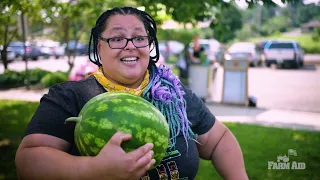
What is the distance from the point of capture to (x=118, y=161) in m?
1.33

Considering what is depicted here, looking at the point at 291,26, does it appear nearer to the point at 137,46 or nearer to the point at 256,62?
the point at 256,62

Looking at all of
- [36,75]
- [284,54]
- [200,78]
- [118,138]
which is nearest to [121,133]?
[118,138]

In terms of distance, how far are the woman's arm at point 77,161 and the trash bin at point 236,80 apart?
8.44 m

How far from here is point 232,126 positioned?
7.18 meters

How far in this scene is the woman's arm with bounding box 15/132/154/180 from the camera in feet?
4.40

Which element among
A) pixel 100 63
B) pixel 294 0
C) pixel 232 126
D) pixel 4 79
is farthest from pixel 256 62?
pixel 100 63

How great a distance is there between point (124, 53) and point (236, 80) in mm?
8160

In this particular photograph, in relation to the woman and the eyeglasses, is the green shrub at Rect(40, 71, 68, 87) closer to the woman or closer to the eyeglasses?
the woman

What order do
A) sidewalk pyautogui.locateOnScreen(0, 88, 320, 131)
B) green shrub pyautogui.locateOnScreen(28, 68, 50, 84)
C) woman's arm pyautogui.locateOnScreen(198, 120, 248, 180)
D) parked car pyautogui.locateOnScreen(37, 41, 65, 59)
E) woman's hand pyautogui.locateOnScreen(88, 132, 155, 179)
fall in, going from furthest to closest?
parked car pyautogui.locateOnScreen(37, 41, 65, 59), green shrub pyautogui.locateOnScreen(28, 68, 50, 84), sidewalk pyautogui.locateOnScreen(0, 88, 320, 131), woman's arm pyautogui.locateOnScreen(198, 120, 248, 180), woman's hand pyautogui.locateOnScreen(88, 132, 155, 179)

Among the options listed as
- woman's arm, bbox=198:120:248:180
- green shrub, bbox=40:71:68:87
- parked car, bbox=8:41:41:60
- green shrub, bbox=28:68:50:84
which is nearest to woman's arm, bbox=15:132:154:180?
woman's arm, bbox=198:120:248:180

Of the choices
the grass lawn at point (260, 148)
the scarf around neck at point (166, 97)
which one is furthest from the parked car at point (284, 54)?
the scarf around neck at point (166, 97)

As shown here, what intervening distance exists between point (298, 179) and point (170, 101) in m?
3.37

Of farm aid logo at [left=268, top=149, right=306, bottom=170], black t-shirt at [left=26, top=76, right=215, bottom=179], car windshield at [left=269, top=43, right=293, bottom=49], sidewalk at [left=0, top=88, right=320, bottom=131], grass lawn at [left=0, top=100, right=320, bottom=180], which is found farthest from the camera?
car windshield at [left=269, top=43, right=293, bottom=49]

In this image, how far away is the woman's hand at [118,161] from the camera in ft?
4.39
